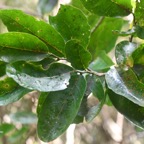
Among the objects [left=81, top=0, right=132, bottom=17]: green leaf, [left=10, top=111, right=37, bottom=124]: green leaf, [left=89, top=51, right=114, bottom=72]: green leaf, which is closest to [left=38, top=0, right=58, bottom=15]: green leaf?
[left=10, top=111, right=37, bottom=124]: green leaf

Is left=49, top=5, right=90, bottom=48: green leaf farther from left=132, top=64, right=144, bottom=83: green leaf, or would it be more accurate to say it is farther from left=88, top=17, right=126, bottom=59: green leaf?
left=88, top=17, right=126, bottom=59: green leaf

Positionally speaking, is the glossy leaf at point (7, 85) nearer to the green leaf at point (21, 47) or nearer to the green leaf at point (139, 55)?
the green leaf at point (21, 47)

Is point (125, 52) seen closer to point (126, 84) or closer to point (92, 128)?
point (126, 84)

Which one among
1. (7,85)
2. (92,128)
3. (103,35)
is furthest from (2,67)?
(92,128)

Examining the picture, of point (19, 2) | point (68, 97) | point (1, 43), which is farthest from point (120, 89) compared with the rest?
point (19, 2)

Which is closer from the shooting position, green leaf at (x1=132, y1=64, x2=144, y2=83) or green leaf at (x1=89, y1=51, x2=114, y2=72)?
green leaf at (x1=132, y1=64, x2=144, y2=83)

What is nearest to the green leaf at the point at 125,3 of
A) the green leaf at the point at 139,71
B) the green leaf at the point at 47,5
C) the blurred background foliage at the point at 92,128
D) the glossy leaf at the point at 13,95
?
the green leaf at the point at 139,71
